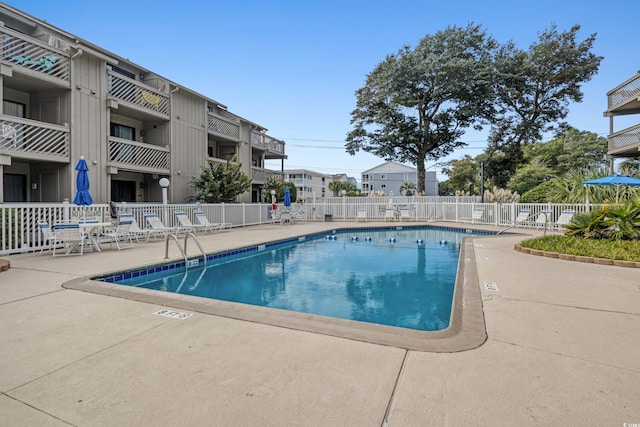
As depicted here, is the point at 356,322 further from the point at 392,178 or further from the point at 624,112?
the point at 392,178

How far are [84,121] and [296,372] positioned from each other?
1339cm

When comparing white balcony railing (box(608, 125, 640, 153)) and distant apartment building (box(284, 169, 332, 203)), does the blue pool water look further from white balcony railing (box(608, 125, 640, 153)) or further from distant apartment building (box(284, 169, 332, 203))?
distant apartment building (box(284, 169, 332, 203))

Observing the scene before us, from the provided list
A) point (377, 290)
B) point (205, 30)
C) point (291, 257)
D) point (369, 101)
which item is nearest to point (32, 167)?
point (205, 30)

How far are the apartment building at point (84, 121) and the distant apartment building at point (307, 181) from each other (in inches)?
1386

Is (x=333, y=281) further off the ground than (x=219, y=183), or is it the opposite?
(x=219, y=183)

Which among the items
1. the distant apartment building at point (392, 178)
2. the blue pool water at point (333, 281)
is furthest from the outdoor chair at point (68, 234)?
the distant apartment building at point (392, 178)

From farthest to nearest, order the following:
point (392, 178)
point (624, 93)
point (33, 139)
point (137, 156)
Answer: point (392, 178) → point (624, 93) → point (137, 156) → point (33, 139)

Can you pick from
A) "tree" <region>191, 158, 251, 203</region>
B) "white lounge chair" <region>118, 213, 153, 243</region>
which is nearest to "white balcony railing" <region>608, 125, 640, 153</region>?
"tree" <region>191, 158, 251, 203</region>

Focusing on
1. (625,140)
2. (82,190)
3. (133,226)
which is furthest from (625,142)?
(82,190)

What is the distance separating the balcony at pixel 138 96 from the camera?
1305 centimetres

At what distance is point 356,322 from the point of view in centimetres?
321

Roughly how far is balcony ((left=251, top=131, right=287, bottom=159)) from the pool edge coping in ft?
63.2

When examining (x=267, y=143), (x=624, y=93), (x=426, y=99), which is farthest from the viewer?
(x=267, y=143)

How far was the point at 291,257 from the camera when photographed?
354 inches
